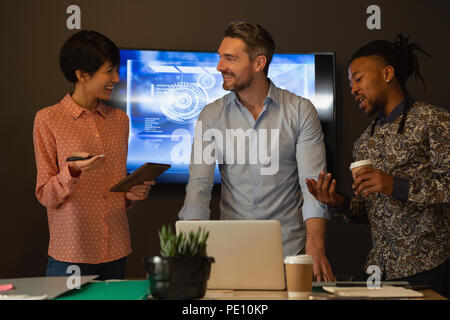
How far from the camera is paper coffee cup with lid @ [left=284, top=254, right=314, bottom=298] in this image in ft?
5.18

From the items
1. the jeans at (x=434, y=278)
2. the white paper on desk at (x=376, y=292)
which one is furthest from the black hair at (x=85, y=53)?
the jeans at (x=434, y=278)

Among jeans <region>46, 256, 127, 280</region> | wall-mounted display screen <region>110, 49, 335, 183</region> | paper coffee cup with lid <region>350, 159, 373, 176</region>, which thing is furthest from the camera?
wall-mounted display screen <region>110, 49, 335, 183</region>

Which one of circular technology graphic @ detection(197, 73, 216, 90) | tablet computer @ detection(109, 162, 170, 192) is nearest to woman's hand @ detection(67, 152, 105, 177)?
tablet computer @ detection(109, 162, 170, 192)

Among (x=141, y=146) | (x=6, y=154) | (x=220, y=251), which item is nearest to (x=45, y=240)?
(x=6, y=154)

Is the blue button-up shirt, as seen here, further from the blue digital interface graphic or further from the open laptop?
the blue digital interface graphic

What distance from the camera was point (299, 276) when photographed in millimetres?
1583

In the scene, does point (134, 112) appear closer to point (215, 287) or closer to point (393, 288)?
point (215, 287)

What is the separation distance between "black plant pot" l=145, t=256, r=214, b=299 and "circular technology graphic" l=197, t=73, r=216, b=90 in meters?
2.21

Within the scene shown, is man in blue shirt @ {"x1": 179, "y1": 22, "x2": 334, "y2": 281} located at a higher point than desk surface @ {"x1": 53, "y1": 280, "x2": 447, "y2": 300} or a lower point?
higher

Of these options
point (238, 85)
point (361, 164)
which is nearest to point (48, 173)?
point (238, 85)

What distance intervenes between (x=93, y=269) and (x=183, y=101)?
4.73ft

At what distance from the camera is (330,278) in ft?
6.53

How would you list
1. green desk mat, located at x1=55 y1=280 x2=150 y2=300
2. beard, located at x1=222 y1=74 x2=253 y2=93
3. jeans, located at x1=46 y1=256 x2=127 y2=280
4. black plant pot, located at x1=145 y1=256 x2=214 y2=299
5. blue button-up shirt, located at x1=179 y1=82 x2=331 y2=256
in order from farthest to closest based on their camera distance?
beard, located at x1=222 y1=74 x2=253 y2=93 < blue button-up shirt, located at x1=179 y1=82 x2=331 y2=256 < jeans, located at x1=46 y1=256 x2=127 y2=280 < green desk mat, located at x1=55 y1=280 x2=150 y2=300 < black plant pot, located at x1=145 y1=256 x2=214 y2=299

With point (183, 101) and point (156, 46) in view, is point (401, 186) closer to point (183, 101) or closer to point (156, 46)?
point (183, 101)
